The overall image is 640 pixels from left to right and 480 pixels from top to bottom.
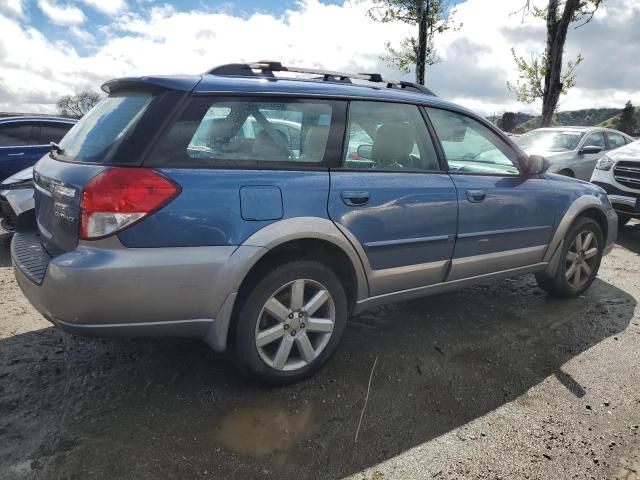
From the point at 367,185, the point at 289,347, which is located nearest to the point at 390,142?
the point at 367,185

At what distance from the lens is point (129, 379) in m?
2.84

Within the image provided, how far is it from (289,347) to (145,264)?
3.07ft

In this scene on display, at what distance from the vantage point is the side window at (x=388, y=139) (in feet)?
9.70

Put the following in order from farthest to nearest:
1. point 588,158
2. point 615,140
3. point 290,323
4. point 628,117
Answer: point 628,117, point 615,140, point 588,158, point 290,323

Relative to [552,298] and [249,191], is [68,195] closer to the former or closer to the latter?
[249,191]

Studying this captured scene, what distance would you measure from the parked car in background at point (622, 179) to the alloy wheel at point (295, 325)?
6191mm

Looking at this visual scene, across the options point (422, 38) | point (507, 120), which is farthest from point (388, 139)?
point (507, 120)

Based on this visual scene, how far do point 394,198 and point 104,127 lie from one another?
1662 mm

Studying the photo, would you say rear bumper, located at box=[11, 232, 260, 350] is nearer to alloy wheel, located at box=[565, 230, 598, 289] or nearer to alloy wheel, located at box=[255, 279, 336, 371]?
alloy wheel, located at box=[255, 279, 336, 371]

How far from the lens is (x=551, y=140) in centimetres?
1006

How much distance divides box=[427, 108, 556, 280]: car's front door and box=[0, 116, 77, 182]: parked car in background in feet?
19.5

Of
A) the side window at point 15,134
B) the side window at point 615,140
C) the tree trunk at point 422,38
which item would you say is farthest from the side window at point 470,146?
the tree trunk at point 422,38

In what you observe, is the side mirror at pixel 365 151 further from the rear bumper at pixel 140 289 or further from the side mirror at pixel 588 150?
the side mirror at pixel 588 150

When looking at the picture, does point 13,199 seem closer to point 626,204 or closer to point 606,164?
point 626,204
